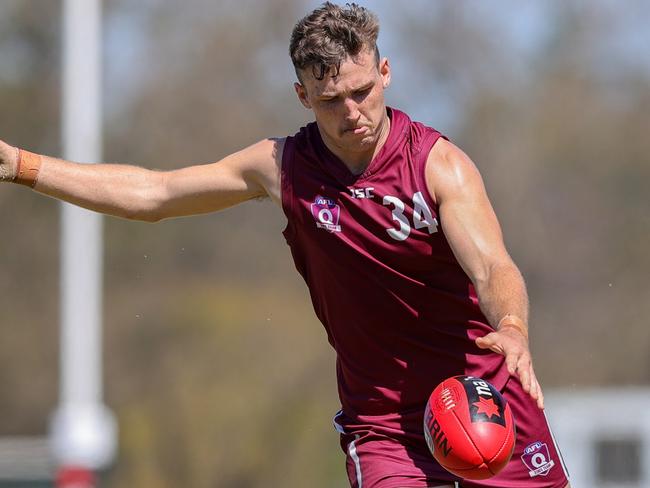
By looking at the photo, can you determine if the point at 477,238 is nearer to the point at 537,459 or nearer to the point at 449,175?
the point at 449,175

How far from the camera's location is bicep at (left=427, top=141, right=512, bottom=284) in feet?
17.2

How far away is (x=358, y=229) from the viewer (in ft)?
18.2

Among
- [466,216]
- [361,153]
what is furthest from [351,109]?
[466,216]

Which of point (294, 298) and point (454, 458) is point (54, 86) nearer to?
point (294, 298)

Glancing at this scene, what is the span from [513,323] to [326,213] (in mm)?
1004

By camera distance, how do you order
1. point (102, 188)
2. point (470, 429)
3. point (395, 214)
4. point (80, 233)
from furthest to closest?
point (80, 233) < point (102, 188) < point (395, 214) < point (470, 429)

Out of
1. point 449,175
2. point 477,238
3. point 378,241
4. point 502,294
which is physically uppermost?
point 449,175

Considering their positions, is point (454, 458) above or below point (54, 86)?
below

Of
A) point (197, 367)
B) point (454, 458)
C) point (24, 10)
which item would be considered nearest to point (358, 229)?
point (454, 458)

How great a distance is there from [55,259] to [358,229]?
2120 centimetres

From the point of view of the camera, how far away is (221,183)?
232 inches

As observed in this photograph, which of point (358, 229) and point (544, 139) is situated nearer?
point (358, 229)

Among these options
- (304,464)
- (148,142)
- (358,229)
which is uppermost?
(148,142)

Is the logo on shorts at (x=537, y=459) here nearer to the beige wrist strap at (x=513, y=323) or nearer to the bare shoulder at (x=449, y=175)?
the beige wrist strap at (x=513, y=323)
